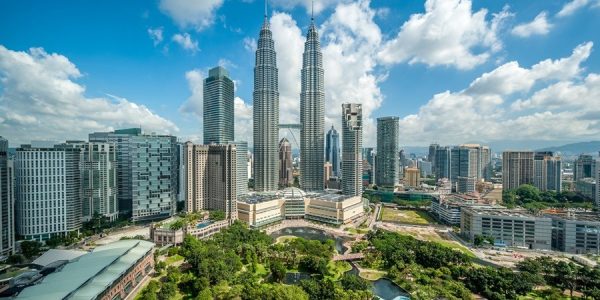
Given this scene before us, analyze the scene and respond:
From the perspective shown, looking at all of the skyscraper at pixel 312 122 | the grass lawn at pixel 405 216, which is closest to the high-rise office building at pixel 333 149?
the skyscraper at pixel 312 122

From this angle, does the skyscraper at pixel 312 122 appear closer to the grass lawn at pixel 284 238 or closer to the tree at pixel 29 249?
the grass lawn at pixel 284 238

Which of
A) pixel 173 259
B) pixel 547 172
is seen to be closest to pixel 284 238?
pixel 173 259

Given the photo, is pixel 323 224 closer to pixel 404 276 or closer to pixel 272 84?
pixel 404 276

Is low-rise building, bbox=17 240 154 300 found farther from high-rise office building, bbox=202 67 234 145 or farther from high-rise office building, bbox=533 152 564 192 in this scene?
high-rise office building, bbox=533 152 564 192

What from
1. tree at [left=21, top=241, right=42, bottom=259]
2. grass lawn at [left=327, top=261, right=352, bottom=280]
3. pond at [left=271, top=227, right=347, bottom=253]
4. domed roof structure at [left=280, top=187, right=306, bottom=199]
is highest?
domed roof structure at [left=280, top=187, right=306, bottom=199]

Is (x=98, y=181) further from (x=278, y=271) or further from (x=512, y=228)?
(x=512, y=228)

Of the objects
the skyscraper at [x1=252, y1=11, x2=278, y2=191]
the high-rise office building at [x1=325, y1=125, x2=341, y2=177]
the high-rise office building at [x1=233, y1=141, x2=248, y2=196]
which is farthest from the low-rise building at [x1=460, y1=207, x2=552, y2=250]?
the high-rise office building at [x1=325, y1=125, x2=341, y2=177]
